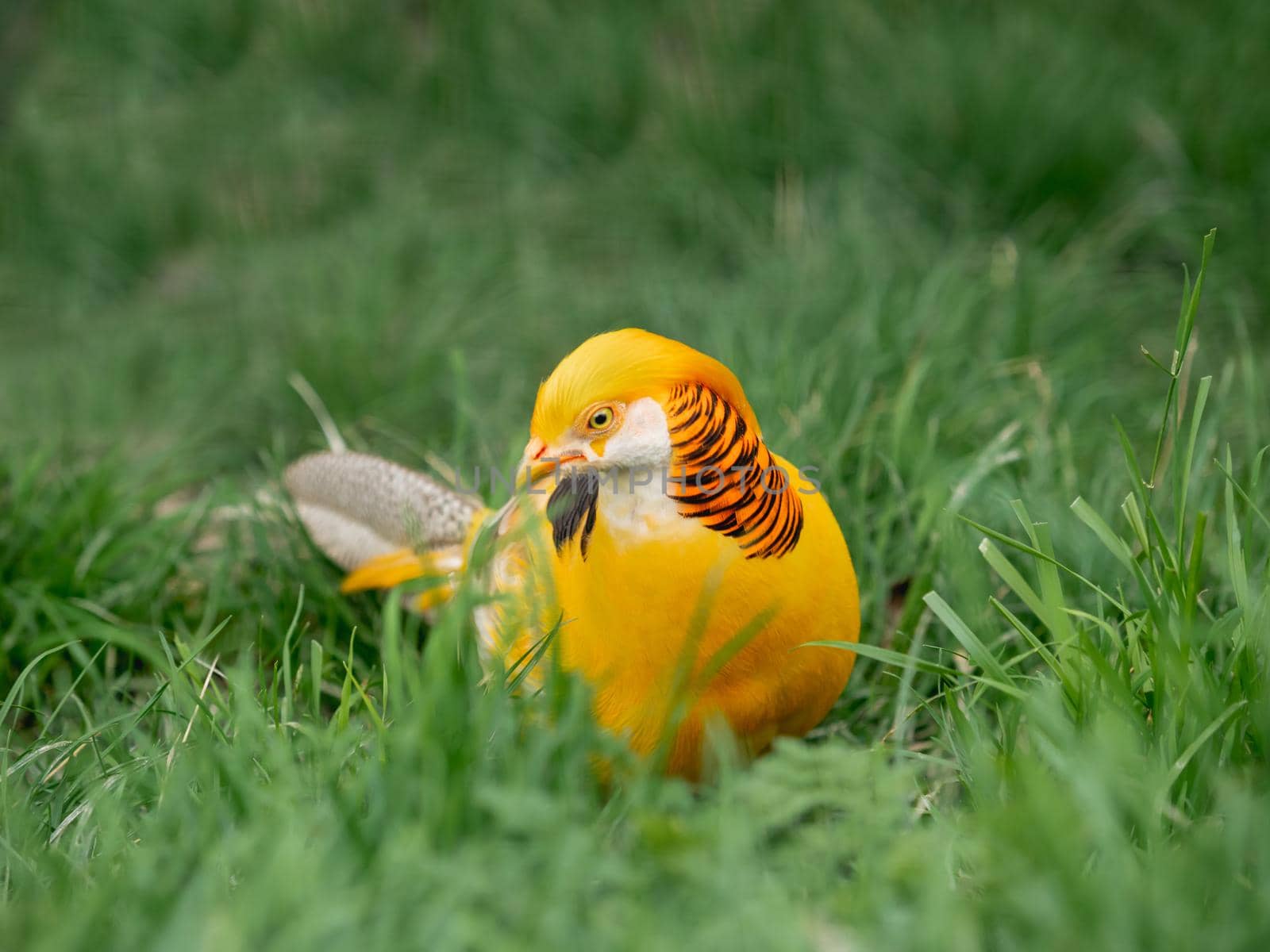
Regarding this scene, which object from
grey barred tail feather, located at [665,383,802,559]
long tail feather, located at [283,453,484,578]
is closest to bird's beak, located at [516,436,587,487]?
grey barred tail feather, located at [665,383,802,559]

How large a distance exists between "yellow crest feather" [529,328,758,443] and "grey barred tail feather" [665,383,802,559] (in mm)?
26

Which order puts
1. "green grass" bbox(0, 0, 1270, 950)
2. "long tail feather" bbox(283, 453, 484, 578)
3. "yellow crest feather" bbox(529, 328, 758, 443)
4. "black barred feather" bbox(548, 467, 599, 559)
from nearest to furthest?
"green grass" bbox(0, 0, 1270, 950), "yellow crest feather" bbox(529, 328, 758, 443), "black barred feather" bbox(548, 467, 599, 559), "long tail feather" bbox(283, 453, 484, 578)

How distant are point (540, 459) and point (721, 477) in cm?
27

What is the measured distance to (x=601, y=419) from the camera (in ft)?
5.22

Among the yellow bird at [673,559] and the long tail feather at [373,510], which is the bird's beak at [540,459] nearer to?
the yellow bird at [673,559]

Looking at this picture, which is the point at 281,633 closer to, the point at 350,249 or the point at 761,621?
the point at 761,621

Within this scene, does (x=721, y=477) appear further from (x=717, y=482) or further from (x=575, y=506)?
(x=575, y=506)

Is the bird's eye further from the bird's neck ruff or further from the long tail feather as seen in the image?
the long tail feather

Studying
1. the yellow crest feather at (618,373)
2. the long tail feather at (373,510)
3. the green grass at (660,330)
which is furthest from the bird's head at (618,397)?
the long tail feather at (373,510)

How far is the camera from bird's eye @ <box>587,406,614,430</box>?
1.58 metres

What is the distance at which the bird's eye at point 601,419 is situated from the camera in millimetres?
1585

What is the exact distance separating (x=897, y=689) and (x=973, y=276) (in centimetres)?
176

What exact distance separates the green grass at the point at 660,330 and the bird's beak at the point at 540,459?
26 centimetres

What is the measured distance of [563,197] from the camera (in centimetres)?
457
